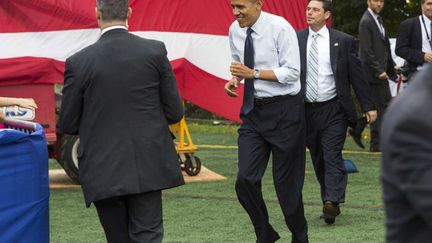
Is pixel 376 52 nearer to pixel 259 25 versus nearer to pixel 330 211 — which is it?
pixel 330 211

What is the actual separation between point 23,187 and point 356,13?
57.6 ft

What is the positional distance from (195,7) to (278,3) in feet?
2.95

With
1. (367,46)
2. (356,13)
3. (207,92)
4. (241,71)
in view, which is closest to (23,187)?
(241,71)

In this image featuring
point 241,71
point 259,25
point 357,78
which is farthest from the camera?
point 357,78

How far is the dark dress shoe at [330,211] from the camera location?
30.3 feet

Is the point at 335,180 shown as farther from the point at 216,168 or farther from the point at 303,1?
the point at 216,168

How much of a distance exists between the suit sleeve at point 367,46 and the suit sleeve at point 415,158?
36.1 feet

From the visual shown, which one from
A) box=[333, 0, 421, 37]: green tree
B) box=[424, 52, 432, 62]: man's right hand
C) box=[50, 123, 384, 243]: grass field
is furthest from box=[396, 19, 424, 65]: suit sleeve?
box=[333, 0, 421, 37]: green tree

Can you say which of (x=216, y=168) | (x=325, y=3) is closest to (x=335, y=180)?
(x=325, y=3)

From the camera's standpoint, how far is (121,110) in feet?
19.4

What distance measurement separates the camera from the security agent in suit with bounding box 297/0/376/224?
9.23 m

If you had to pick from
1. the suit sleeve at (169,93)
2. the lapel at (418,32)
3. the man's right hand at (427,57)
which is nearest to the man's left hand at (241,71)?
the suit sleeve at (169,93)

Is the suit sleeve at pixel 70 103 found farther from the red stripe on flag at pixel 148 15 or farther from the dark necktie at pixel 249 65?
the red stripe on flag at pixel 148 15

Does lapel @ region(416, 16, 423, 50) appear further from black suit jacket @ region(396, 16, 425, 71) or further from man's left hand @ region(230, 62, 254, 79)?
man's left hand @ region(230, 62, 254, 79)
